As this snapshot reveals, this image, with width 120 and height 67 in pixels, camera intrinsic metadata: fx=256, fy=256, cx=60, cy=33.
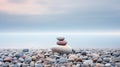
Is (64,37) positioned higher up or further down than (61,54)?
higher up

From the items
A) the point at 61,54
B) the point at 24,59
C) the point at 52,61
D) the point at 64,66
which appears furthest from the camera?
the point at 61,54

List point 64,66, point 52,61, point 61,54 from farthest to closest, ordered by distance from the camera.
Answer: point 61,54, point 52,61, point 64,66

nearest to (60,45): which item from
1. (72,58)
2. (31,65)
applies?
(72,58)

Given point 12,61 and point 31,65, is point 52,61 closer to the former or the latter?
point 31,65

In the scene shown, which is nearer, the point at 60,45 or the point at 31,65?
the point at 31,65

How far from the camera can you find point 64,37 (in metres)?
13.9

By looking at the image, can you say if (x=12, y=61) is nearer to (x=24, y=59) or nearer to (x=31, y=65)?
(x=24, y=59)

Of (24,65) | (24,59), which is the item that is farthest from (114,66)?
(24,59)

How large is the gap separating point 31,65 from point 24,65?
27 cm

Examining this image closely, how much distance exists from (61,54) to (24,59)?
2.49 metres

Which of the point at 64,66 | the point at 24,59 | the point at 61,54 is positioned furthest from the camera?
the point at 61,54

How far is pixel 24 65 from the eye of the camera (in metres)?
9.50

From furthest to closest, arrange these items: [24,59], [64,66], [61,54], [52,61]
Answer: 1. [61,54]
2. [24,59]
3. [52,61]
4. [64,66]

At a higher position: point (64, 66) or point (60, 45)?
point (60, 45)
